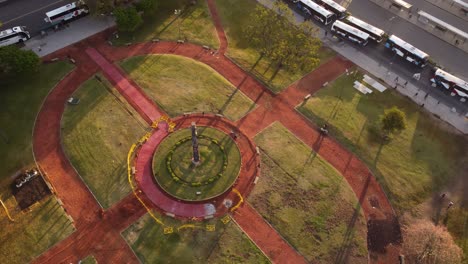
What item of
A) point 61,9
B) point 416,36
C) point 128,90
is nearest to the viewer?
point 128,90

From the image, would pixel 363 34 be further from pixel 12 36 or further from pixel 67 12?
pixel 12 36

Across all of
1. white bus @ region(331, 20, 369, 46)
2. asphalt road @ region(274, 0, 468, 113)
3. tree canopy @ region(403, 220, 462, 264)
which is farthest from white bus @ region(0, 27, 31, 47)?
tree canopy @ region(403, 220, 462, 264)

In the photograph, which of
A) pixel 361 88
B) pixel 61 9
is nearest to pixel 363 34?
pixel 361 88

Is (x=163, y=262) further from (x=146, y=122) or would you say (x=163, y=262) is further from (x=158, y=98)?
(x=158, y=98)

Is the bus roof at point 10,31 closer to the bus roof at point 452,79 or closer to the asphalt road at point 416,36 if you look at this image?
the asphalt road at point 416,36

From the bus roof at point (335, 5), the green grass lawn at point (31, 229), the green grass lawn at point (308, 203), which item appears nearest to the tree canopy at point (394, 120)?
the green grass lawn at point (308, 203)

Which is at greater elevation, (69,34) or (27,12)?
(69,34)

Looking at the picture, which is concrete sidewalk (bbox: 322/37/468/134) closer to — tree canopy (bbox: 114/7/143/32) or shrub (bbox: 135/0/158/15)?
shrub (bbox: 135/0/158/15)
